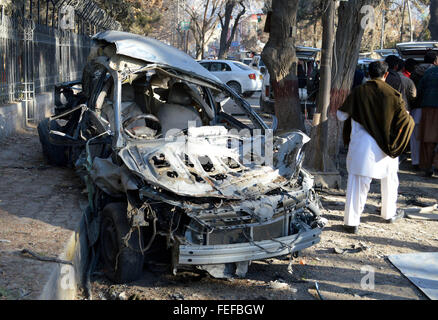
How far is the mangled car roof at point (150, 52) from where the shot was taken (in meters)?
6.34

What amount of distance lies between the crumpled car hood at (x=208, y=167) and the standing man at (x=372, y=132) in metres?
0.86

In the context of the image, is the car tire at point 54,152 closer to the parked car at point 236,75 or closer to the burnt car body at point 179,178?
the burnt car body at point 179,178

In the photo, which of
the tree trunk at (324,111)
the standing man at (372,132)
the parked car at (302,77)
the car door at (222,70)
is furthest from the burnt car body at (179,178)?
the car door at (222,70)

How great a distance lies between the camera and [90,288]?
492 cm

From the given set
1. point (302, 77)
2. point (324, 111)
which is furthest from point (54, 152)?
point (302, 77)

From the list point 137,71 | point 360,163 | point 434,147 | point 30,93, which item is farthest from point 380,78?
point 30,93

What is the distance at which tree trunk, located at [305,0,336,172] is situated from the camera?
8445mm

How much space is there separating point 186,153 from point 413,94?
565 cm

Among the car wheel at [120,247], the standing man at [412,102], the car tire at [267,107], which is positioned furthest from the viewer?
the car tire at [267,107]

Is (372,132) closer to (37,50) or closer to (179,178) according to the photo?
(179,178)

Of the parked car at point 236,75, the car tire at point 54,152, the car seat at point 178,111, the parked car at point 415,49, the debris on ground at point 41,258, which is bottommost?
the debris on ground at point 41,258

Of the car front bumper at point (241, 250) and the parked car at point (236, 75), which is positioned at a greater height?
the parked car at point (236, 75)
